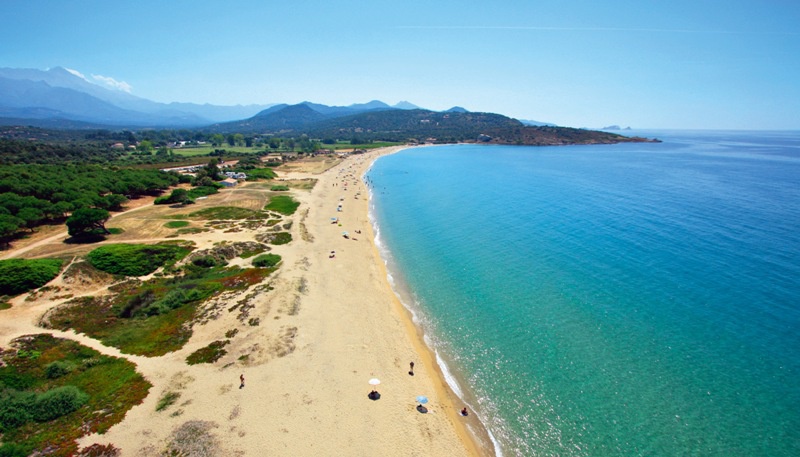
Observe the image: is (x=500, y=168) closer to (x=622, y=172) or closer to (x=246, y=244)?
(x=622, y=172)

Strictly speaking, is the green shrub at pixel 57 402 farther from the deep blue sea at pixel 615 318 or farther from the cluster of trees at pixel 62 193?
the cluster of trees at pixel 62 193

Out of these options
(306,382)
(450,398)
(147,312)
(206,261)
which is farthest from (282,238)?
(450,398)

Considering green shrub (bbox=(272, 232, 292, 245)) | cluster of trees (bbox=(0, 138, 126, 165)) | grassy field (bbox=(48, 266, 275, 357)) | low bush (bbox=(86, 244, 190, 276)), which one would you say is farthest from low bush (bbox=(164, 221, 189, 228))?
cluster of trees (bbox=(0, 138, 126, 165))

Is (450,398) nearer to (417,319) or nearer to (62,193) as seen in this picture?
(417,319)

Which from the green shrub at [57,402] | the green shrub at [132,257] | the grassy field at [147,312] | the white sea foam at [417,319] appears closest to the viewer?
the green shrub at [57,402]

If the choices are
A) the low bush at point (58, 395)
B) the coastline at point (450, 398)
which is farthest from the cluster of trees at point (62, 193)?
the coastline at point (450, 398)

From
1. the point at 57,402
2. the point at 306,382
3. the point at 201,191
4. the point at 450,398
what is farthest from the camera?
the point at 201,191
